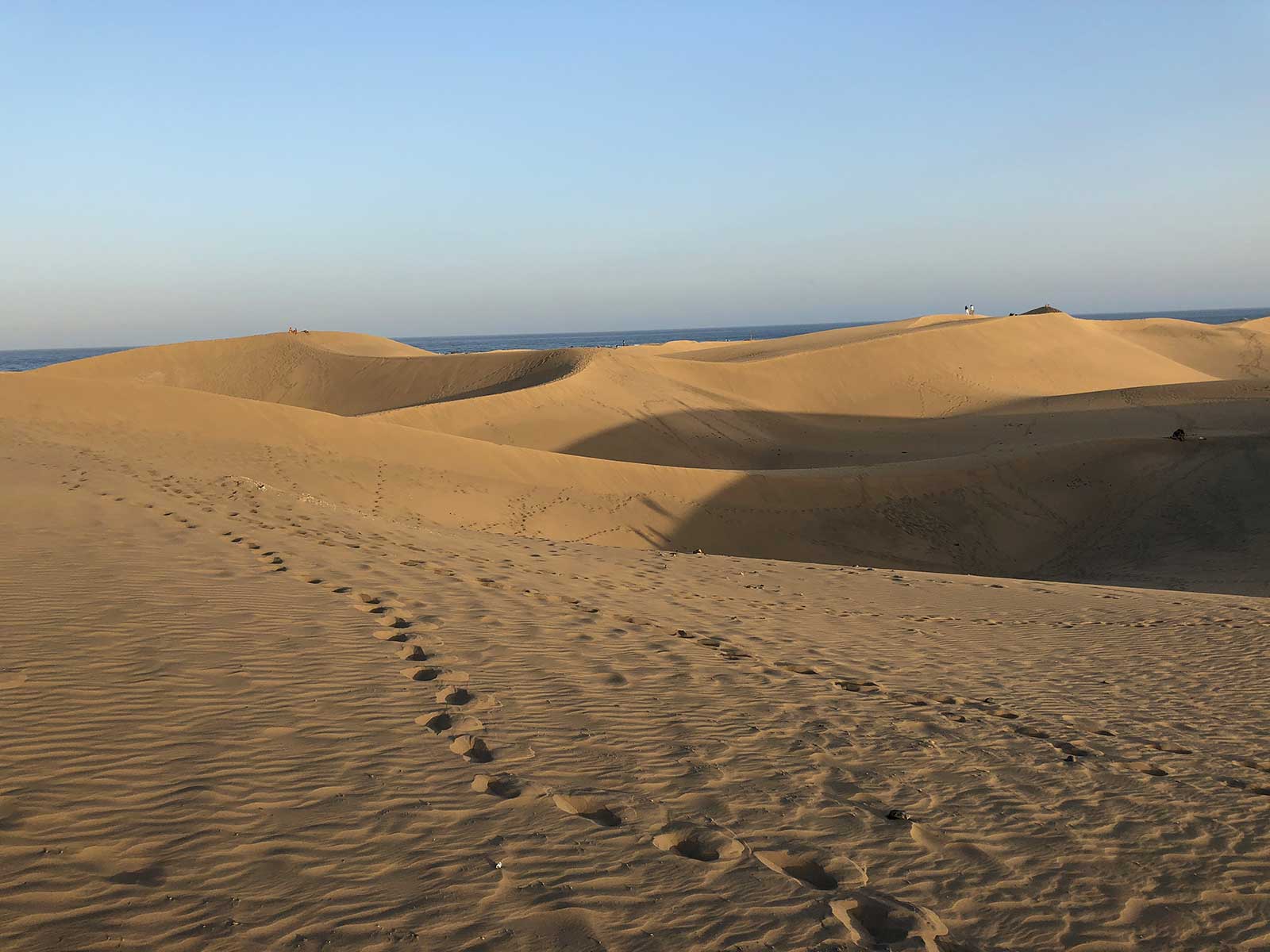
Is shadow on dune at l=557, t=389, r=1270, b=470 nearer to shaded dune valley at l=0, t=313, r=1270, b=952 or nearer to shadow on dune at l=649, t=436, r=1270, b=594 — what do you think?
shadow on dune at l=649, t=436, r=1270, b=594

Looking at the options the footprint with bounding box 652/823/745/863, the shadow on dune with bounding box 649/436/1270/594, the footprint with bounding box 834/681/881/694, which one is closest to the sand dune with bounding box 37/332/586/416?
the shadow on dune with bounding box 649/436/1270/594

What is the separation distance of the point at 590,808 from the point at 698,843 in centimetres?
53

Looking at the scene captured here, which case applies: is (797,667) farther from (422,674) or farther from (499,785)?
(499,785)

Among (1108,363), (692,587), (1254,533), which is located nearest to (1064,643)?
(692,587)

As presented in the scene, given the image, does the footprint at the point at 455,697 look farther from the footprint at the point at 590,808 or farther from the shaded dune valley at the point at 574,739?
the footprint at the point at 590,808

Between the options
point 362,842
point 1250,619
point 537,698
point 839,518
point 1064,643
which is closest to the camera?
point 362,842

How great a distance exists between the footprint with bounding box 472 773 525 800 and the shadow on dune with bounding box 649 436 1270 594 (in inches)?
498

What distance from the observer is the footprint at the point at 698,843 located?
381 cm

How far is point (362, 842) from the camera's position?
11.8 feet

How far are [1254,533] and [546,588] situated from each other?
581 inches

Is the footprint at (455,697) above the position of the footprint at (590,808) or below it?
above

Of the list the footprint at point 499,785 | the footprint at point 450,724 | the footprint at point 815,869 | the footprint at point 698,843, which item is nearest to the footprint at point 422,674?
the footprint at point 450,724

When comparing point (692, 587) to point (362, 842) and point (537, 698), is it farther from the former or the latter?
point (362, 842)

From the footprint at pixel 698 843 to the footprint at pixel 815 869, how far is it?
121mm
